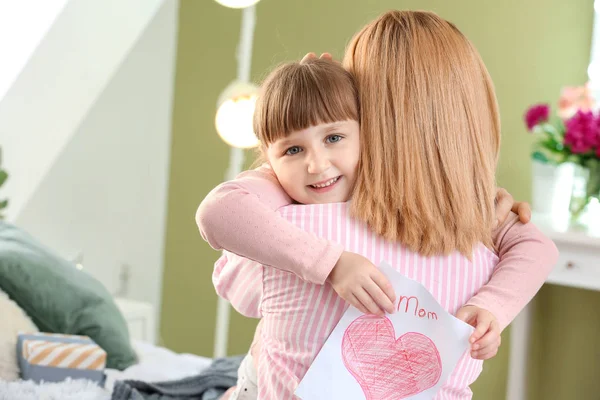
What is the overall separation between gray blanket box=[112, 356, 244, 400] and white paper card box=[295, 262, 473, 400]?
71 cm

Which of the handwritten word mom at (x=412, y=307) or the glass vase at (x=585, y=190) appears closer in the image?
the handwritten word mom at (x=412, y=307)

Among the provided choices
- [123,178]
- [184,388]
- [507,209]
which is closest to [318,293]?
[507,209]

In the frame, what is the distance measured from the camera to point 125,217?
3441 mm

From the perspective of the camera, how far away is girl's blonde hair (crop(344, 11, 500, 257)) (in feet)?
2.92

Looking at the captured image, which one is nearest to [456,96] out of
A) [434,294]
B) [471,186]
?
[471,186]

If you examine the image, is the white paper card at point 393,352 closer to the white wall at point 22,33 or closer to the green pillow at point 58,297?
the green pillow at point 58,297

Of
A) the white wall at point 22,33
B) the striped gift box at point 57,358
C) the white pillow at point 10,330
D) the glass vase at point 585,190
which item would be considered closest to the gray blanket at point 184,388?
the striped gift box at point 57,358

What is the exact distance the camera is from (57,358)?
62.4 inches

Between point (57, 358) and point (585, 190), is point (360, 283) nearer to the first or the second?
point (57, 358)

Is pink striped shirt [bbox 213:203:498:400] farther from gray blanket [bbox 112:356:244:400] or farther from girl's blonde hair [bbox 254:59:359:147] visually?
gray blanket [bbox 112:356:244:400]

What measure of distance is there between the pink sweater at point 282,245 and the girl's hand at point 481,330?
0.5 inches

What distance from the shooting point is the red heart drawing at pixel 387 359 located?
0.88 m

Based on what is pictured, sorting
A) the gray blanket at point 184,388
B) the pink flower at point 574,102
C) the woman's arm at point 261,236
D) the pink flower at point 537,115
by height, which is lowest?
the gray blanket at point 184,388

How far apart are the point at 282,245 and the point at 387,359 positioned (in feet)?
0.66
